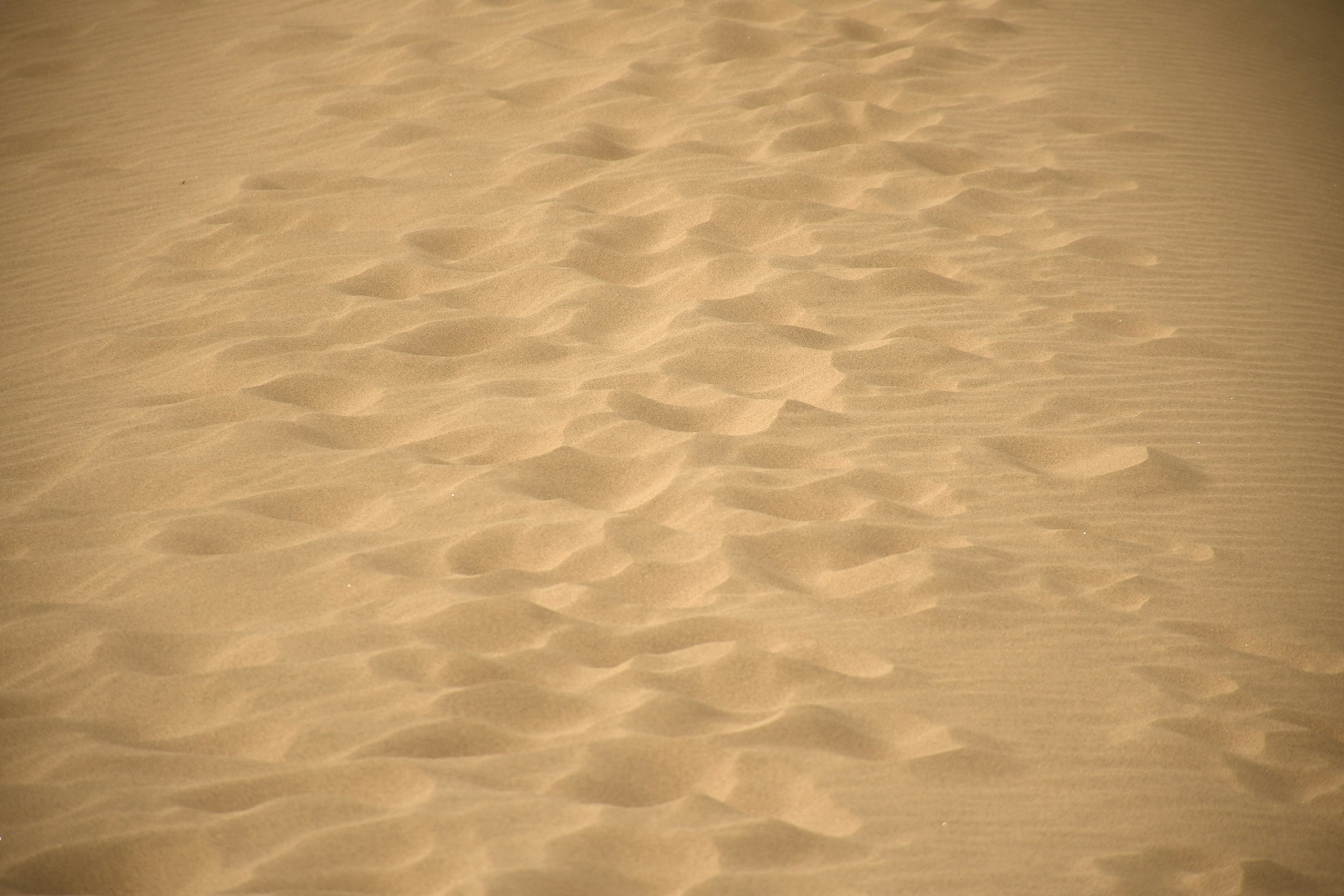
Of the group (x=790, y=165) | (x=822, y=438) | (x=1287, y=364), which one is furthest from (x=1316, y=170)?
(x=822, y=438)

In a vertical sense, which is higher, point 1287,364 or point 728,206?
point 728,206

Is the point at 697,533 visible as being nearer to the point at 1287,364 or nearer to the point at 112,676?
the point at 112,676

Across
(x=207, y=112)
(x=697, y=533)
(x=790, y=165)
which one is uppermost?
(x=207, y=112)

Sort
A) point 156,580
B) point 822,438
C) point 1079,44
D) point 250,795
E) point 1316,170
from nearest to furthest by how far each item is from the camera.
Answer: point 250,795 < point 156,580 < point 822,438 < point 1316,170 < point 1079,44

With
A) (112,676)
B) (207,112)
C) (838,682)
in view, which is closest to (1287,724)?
(838,682)

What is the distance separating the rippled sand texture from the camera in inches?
88.4

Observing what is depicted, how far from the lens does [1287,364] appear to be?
13.1 ft

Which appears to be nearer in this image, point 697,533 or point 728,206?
point 697,533

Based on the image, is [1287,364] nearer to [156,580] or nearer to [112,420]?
[156,580]

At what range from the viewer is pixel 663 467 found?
329 centimetres

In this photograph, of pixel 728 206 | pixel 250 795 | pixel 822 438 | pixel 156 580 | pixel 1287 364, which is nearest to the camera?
pixel 250 795

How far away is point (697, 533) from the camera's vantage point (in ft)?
9.96

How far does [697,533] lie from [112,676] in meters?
1.55

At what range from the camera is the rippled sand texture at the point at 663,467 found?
2.25 meters
